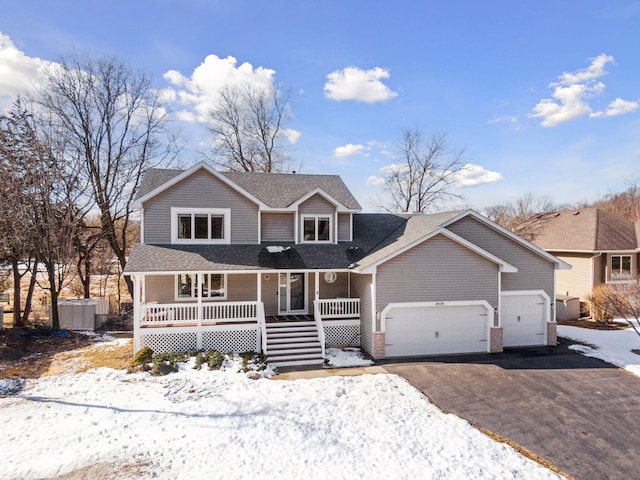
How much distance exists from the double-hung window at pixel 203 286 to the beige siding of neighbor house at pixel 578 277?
21.8m

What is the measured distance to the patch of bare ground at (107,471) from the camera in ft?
21.9

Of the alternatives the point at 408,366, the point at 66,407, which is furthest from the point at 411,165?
the point at 66,407

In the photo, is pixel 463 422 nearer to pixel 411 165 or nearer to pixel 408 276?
pixel 408 276

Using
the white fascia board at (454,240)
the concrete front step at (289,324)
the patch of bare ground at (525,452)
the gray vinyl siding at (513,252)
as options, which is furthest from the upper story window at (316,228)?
the patch of bare ground at (525,452)

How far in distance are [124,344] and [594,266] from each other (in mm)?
26737

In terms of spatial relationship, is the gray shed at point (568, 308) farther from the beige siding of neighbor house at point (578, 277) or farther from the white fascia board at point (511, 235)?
the white fascia board at point (511, 235)

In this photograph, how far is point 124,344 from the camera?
15.2 metres

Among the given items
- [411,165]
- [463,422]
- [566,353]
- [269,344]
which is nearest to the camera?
[463,422]

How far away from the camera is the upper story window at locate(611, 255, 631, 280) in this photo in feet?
76.9

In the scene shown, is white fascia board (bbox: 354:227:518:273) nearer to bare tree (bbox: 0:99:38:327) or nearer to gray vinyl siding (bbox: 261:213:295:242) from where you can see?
gray vinyl siding (bbox: 261:213:295:242)

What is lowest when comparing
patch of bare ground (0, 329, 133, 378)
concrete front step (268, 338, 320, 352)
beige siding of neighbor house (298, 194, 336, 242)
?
patch of bare ground (0, 329, 133, 378)

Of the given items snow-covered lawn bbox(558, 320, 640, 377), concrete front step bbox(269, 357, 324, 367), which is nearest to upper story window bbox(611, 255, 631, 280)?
snow-covered lawn bbox(558, 320, 640, 377)

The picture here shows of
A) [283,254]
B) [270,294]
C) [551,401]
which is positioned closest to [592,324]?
[551,401]

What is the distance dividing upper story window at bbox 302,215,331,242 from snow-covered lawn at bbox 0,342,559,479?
7.64 meters
